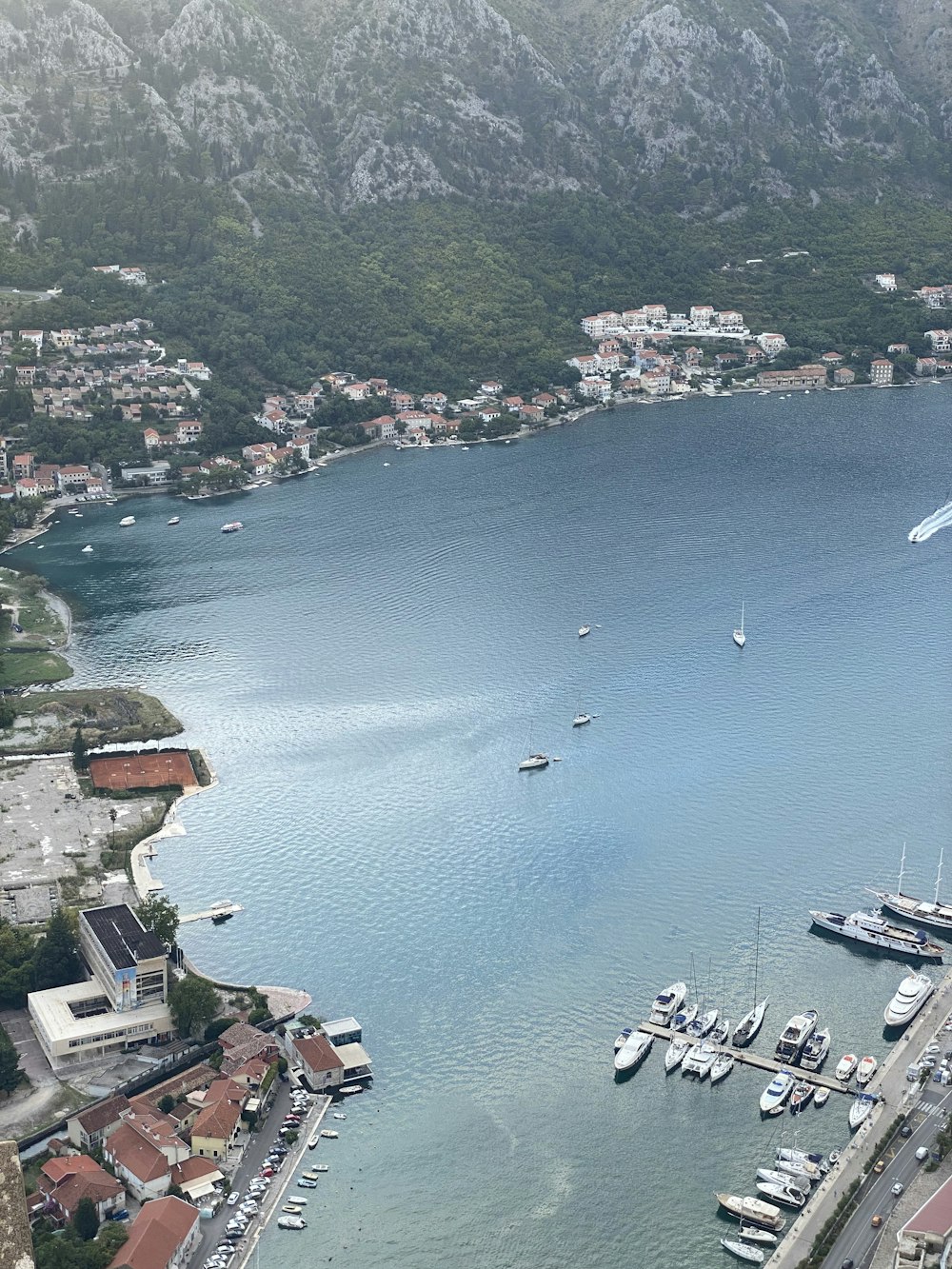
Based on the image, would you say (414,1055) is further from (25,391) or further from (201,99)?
(201,99)

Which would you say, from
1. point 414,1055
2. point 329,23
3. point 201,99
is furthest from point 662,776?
point 329,23

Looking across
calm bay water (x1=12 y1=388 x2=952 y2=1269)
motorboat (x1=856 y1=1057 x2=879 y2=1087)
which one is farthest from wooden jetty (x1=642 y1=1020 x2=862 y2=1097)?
calm bay water (x1=12 y1=388 x2=952 y2=1269)

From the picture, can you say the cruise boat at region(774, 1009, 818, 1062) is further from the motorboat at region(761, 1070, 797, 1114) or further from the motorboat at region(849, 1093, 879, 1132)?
the motorboat at region(849, 1093, 879, 1132)

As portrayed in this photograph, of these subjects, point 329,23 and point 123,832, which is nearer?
point 123,832

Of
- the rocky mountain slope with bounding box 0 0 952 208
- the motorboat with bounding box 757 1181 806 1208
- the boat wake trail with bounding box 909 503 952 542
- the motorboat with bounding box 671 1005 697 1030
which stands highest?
the rocky mountain slope with bounding box 0 0 952 208

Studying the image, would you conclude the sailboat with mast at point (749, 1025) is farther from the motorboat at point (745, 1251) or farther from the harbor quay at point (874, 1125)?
the motorboat at point (745, 1251)
